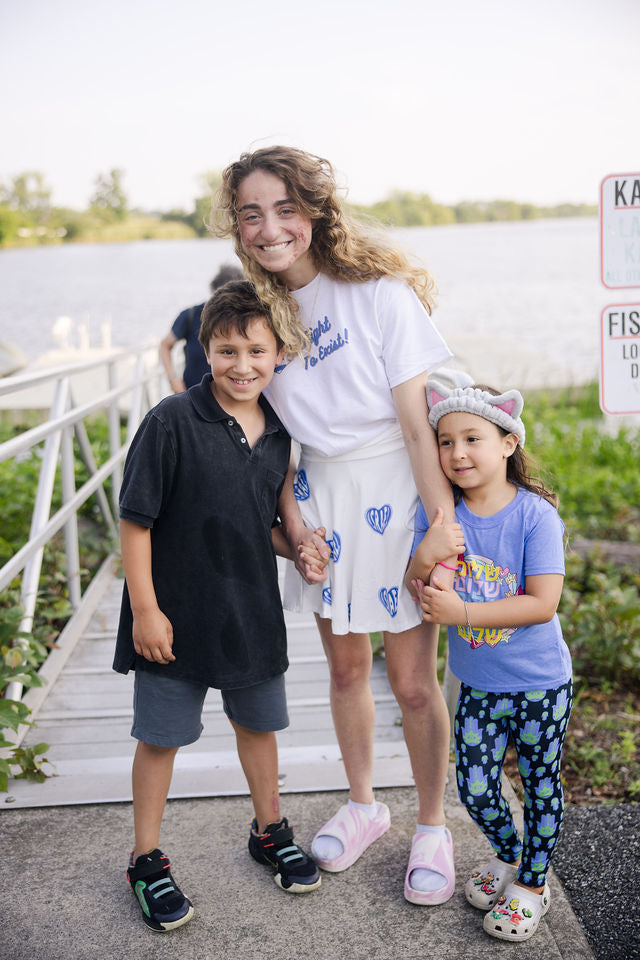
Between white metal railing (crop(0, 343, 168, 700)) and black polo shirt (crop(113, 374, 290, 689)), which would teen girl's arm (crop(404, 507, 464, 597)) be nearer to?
black polo shirt (crop(113, 374, 290, 689))

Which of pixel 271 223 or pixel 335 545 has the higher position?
pixel 271 223

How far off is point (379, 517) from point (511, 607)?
374 mm

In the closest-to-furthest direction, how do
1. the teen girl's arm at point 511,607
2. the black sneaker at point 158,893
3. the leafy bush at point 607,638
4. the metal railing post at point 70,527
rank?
the teen girl's arm at point 511,607 < the black sneaker at point 158,893 < the leafy bush at point 607,638 < the metal railing post at point 70,527

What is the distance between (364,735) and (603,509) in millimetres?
4097

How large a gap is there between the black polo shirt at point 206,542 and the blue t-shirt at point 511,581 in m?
0.45

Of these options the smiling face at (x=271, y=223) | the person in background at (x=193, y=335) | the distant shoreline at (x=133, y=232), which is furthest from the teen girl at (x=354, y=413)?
the distant shoreline at (x=133, y=232)

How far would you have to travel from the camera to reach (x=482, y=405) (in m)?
1.77

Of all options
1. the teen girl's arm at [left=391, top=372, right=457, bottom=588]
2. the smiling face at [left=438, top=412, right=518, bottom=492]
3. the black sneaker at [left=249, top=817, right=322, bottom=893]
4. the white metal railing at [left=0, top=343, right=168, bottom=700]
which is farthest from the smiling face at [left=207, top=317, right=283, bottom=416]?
the black sneaker at [left=249, top=817, right=322, bottom=893]

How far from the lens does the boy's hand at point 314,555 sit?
75.2 inches

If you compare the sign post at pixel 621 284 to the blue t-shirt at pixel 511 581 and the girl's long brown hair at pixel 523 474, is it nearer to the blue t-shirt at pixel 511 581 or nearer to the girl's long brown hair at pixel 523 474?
the girl's long brown hair at pixel 523 474

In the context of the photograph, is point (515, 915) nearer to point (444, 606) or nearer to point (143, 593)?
point (444, 606)

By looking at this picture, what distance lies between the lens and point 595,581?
427 cm

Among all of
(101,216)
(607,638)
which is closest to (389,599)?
(607,638)

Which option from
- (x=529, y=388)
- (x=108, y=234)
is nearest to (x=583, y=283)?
(x=529, y=388)
